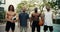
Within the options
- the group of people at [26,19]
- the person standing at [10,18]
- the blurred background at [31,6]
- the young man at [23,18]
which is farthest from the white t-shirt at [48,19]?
the person standing at [10,18]

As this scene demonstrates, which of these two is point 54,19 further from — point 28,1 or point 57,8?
point 28,1

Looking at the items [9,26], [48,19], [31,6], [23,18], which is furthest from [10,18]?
[48,19]

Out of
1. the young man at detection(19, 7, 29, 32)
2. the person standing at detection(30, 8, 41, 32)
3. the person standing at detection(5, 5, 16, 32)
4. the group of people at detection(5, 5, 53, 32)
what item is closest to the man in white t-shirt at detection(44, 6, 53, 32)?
the group of people at detection(5, 5, 53, 32)

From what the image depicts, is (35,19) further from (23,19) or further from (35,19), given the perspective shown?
(23,19)

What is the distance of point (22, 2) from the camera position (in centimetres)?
404

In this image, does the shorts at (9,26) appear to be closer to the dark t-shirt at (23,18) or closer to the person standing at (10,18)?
the person standing at (10,18)

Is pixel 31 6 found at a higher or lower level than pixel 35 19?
higher

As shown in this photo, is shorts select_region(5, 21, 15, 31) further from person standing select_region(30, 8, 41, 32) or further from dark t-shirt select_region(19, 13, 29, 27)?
person standing select_region(30, 8, 41, 32)

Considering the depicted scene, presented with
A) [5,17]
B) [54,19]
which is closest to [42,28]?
[54,19]

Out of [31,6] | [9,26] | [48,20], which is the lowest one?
[9,26]

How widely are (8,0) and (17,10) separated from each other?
1.13 feet

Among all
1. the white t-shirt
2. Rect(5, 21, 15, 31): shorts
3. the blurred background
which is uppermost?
the blurred background

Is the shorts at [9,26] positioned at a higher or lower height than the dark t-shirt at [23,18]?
lower

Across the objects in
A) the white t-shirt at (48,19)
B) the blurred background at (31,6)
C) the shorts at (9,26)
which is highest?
the blurred background at (31,6)
